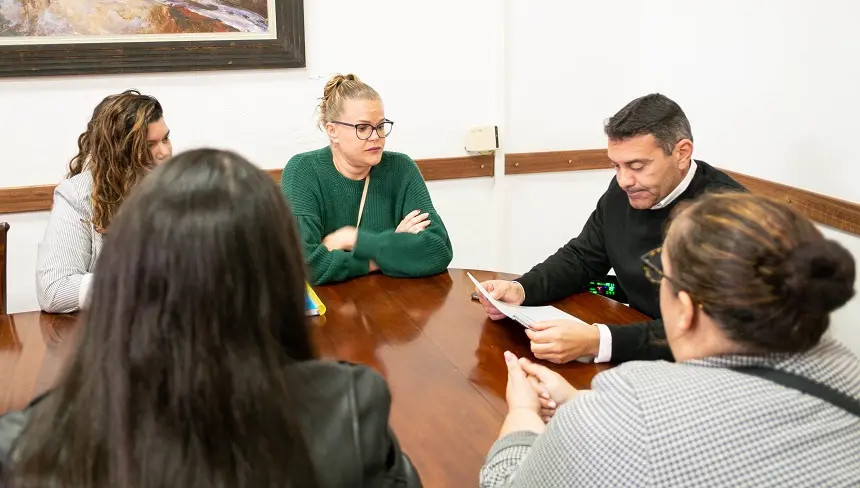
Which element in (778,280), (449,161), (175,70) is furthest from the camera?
(449,161)

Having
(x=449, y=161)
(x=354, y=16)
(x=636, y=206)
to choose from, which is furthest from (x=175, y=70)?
(x=636, y=206)

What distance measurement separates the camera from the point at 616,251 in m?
2.23

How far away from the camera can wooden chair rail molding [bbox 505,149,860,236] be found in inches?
96.7

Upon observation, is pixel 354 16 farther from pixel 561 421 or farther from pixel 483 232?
pixel 561 421

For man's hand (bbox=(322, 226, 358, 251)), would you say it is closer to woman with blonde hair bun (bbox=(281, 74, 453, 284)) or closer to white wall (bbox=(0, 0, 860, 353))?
woman with blonde hair bun (bbox=(281, 74, 453, 284))

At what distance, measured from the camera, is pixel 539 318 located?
1818 mm

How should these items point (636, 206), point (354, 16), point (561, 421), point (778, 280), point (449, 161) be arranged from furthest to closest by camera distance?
point (449, 161), point (354, 16), point (636, 206), point (561, 421), point (778, 280)

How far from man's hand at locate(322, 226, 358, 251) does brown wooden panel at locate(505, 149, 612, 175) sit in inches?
52.0

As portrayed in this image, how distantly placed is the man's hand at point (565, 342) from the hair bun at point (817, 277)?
71cm

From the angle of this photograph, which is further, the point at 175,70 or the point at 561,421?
the point at 175,70

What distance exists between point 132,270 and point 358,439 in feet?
1.05

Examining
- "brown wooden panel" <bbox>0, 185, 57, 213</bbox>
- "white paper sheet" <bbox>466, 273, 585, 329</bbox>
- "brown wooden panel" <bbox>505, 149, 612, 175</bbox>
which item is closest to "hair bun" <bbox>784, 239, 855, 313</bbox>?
"white paper sheet" <bbox>466, 273, 585, 329</bbox>

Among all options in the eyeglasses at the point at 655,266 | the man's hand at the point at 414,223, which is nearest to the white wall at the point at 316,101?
the man's hand at the point at 414,223

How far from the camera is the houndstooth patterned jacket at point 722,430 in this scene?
3.07ft
